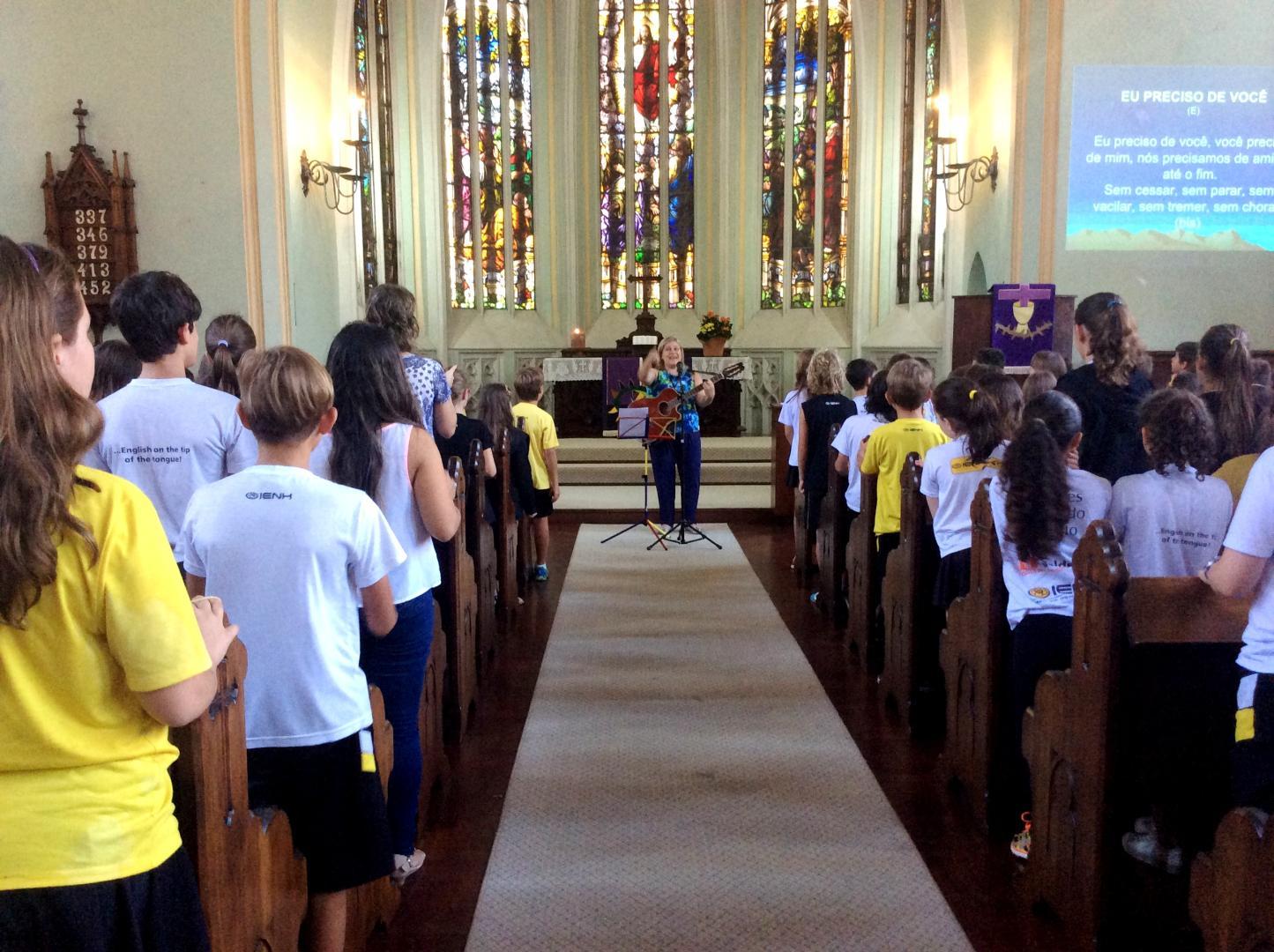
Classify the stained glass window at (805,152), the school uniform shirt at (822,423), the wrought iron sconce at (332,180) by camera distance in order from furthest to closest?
1. the stained glass window at (805,152)
2. the wrought iron sconce at (332,180)
3. the school uniform shirt at (822,423)

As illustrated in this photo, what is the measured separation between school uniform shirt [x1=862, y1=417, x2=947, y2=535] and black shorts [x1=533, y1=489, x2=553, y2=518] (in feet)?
8.13

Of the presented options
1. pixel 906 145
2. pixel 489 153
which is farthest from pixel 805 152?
pixel 489 153

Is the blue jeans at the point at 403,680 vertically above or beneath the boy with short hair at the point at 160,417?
beneath

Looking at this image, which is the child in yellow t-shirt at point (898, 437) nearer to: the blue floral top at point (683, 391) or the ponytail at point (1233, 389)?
the ponytail at point (1233, 389)

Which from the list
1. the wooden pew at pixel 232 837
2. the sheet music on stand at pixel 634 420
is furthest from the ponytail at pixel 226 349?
the sheet music on stand at pixel 634 420

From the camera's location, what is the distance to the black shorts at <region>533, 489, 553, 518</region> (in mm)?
6250

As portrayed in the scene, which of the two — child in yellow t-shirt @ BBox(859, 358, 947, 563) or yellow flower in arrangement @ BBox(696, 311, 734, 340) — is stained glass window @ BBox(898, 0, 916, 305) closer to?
yellow flower in arrangement @ BBox(696, 311, 734, 340)

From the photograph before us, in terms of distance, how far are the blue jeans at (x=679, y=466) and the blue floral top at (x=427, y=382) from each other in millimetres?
3612

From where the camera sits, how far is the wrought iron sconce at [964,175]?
883cm

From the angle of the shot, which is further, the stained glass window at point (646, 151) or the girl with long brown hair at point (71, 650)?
the stained glass window at point (646, 151)

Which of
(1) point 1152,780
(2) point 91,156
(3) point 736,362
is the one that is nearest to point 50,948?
(1) point 1152,780

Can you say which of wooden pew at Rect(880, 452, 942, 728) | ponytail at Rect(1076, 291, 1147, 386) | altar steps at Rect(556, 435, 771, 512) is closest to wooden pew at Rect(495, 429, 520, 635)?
wooden pew at Rect(880, 452, 942, 728)

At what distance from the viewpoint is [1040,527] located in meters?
2.54

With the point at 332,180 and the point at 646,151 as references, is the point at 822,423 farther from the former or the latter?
the point at 646,151
